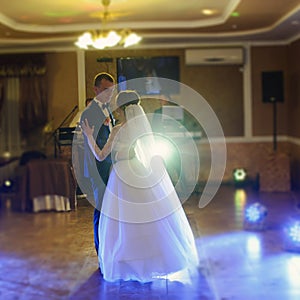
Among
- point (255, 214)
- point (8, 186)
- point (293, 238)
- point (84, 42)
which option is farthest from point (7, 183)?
point (84, 42)

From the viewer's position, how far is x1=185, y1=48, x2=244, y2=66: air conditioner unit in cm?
746

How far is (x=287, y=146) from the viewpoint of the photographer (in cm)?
785

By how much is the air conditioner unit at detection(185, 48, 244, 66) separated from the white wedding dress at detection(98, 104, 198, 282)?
648 cm

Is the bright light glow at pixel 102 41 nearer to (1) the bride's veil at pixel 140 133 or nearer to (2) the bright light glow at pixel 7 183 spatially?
(1) the bride's veil at pixel 140 133

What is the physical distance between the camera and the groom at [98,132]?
1000 millimetres

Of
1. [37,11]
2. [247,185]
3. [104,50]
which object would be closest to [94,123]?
[104,50]

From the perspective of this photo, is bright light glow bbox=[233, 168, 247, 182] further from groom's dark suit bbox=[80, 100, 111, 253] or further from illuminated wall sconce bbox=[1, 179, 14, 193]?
groom's dark suit bbox=[80, 100, 111, 253]

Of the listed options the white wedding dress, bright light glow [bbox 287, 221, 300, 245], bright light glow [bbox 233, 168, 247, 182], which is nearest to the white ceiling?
bright light glow [bbox 233, 168, 247, 182]

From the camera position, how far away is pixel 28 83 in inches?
302

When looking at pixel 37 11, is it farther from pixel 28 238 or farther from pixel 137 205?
pixel 137 205

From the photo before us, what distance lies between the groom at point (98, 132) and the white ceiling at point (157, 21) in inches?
160

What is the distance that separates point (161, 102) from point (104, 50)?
16cm

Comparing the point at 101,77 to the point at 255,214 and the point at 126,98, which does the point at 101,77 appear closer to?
the point at 126,98

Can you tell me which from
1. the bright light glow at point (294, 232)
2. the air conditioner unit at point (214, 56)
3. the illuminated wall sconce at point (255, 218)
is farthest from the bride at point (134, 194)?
the air conditioner unit at point (214, 56)
